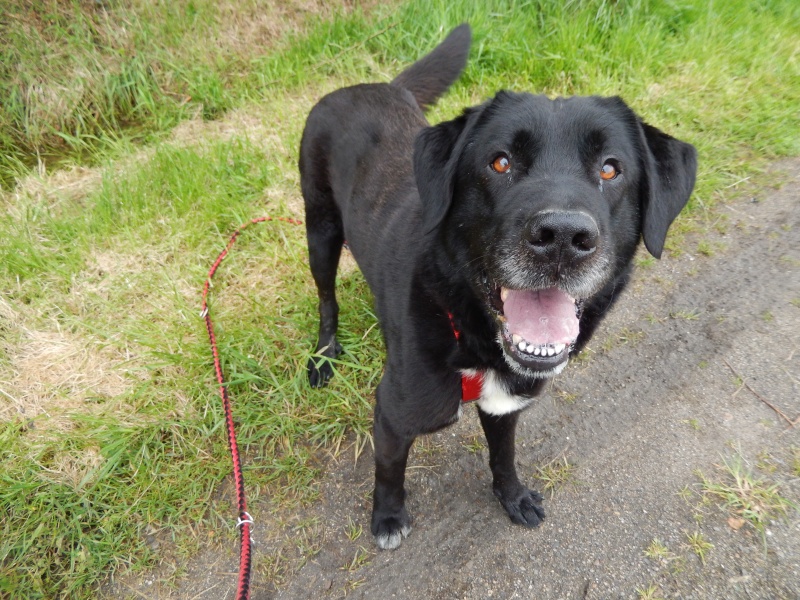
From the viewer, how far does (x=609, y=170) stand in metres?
1.69

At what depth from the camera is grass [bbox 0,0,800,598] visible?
232cm

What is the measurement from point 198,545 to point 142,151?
325cm

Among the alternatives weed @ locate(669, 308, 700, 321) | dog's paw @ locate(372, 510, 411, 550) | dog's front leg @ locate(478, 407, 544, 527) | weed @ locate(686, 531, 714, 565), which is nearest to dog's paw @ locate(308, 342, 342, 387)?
dog's paw @ locate(372, 510, 411, 550)

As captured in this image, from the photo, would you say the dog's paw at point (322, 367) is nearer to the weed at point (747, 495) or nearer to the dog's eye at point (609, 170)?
the dog's eye at point (609, 170)

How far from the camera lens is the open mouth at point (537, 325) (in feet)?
5.24

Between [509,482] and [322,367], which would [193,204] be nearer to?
[322,367]

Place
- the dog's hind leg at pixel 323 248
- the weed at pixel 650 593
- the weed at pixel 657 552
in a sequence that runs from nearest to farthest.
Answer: the weed at pixel 650 593 < the weed at pixel 657 552 < the dog's hind leg at pixel 323 248

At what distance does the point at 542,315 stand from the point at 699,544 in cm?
121

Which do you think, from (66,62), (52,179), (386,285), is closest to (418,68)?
(386,285)

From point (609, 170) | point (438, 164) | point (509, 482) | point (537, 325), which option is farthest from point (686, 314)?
point (438, 164)

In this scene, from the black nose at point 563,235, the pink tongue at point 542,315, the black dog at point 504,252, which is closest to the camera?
the black nose at point 563,235

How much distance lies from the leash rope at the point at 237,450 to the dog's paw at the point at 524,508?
Answer: 41.4 inches

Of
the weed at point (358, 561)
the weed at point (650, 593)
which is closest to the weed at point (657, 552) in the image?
the weed at point (650, 593)

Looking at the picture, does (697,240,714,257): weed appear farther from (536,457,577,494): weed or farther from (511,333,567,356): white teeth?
(511,333,567,356): white teeth
